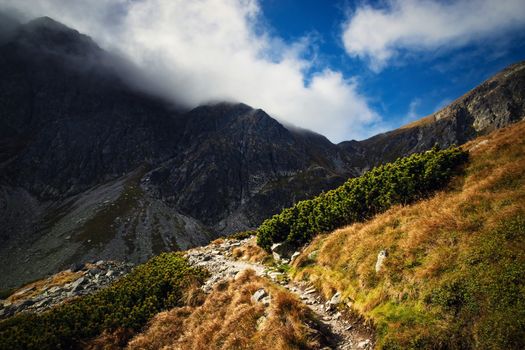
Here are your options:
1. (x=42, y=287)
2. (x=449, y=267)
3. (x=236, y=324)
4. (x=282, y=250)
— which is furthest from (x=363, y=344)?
(x=42, y=287)

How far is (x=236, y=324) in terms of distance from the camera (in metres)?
13.9

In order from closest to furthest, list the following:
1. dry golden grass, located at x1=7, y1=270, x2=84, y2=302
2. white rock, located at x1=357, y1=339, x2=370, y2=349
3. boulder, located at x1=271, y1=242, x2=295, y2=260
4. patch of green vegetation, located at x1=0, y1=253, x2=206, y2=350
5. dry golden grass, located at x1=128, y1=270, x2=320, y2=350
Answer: white rock, located at x1=357, y1=339, x2=370, y2=349, dry golden grass, located at x1=128, y1=270, x2=320, y2=350, patch of green vegetation, located at x1=0, y1=253, x2=206, y2=350, boulder, located at x1=271, y1=242, x2=295, y2=260, dry golden grass, located at x1=7, y1=270, x2=84, y2=302

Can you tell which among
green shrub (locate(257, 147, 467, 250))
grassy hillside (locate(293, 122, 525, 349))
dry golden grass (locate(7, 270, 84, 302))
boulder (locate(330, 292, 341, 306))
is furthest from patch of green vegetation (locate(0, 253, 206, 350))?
dry golden grass (locate(7, 270, 84, 302))

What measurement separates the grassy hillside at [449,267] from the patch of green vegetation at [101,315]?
33.9 ft

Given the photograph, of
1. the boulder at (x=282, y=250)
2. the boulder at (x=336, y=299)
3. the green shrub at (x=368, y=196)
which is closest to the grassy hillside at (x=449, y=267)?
the boulder at (x=336, y=299)

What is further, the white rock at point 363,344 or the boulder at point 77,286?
the boulder at point 77,286

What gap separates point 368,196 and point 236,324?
51.6ft

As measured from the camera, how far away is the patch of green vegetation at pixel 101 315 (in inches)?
695

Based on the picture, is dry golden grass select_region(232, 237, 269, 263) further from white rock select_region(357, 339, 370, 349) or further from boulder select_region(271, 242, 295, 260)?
white rock select_region(357, 339, 370, 349)

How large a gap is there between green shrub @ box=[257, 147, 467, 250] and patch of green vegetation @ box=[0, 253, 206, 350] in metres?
9.97

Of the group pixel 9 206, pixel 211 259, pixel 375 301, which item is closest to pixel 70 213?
pixel 9 206

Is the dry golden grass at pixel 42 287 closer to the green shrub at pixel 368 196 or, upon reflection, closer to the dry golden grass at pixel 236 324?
the dry golden grass at pixel 236 324

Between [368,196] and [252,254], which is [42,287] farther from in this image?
[368,196]

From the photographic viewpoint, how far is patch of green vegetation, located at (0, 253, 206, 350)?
17.7 m
